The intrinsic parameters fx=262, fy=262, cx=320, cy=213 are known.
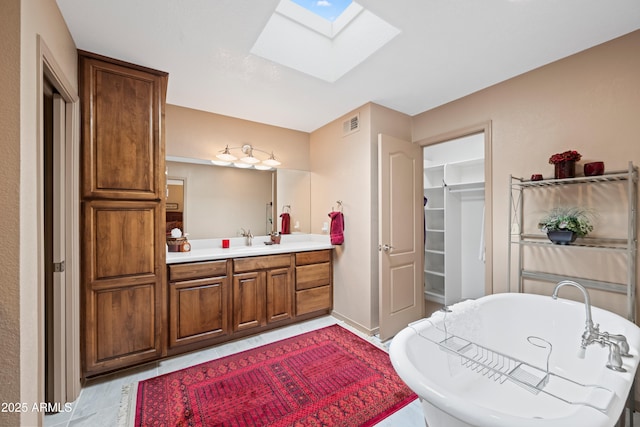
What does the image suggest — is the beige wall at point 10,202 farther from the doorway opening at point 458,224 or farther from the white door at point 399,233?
the doorway opening at point 458,224

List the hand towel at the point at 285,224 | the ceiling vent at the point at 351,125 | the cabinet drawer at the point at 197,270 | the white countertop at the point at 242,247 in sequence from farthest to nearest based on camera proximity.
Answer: the hand towel at the point at 285,224 < the ceiling vent at the point at 351,125 < the white countertop at the point at 242,247 < the cabinet drawer at the point at 197,270

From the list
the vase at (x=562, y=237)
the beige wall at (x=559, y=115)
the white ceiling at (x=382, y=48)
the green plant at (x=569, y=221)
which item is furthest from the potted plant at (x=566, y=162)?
the white ceiling at (x=382, y=48)

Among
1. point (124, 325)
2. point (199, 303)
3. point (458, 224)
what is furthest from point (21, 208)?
point (458, 224)

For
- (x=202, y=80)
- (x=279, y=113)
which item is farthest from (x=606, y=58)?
(x=202, y=80)

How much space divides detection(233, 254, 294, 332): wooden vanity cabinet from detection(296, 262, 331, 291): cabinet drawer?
12 cm

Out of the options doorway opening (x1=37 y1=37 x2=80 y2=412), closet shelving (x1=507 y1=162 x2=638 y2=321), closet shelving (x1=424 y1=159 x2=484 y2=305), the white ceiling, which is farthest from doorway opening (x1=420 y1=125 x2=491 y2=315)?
doorway opening (x1=37 y1=37 x2=80 y2=412)

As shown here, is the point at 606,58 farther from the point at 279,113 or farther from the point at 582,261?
the point at 279,113

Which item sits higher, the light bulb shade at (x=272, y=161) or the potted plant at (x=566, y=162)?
the light bulb shade at (x=272, y=161)

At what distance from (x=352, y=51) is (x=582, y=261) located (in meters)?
2.30

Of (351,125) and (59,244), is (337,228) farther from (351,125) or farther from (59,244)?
(59,244)

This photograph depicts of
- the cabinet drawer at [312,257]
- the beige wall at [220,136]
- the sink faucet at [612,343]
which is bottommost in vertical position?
the sink faucet at [612,343]

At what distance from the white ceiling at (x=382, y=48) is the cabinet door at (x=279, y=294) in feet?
6.01

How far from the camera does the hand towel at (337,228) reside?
3078 millimetres

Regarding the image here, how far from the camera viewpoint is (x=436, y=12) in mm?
1532
